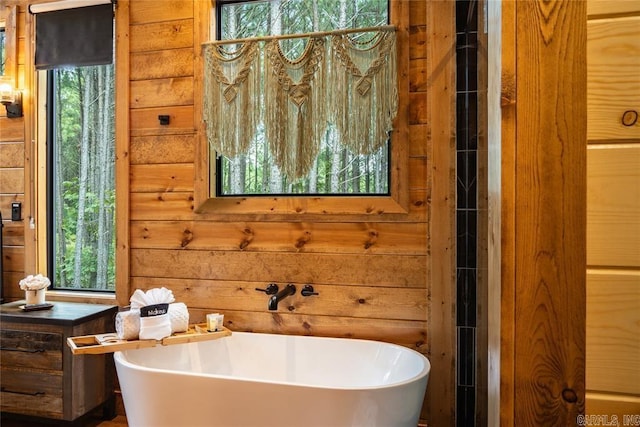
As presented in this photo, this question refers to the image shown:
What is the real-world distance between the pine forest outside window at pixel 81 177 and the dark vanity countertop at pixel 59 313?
0.95 feet

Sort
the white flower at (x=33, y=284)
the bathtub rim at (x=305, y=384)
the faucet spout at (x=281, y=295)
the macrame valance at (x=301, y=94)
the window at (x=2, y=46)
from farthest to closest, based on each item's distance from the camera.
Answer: the window at (x=2, y=46) → the white flower at (x=33, y=284) → the macrame valance at (x=301, y=94) → the faucet spout at (x=281, y=295) → the bathtub rim at (x=305, y=384)

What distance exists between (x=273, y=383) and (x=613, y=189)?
1.44 meters

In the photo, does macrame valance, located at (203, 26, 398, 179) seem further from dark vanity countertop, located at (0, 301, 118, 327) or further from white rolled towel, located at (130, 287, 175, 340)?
dark vanity countertop, located at (0, 301, 118, 327)

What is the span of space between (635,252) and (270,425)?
1514 millimetres

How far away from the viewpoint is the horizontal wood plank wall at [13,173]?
108 inches

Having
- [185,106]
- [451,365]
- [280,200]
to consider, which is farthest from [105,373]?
[451,365]

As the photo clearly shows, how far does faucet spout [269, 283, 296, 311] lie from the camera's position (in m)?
2.07

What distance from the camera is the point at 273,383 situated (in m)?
1.64

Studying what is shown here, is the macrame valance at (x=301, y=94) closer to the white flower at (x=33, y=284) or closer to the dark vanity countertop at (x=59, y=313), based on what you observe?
the dark vanity countertop at (x=59, y=313)

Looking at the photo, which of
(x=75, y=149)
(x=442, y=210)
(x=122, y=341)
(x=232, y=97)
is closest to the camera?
(x=122, y=341)

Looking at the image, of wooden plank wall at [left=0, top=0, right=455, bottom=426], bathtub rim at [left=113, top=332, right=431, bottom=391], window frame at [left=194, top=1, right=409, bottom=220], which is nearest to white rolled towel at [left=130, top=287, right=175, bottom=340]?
bathtub rim at [left=113, top=332, right=431, bottom=391]

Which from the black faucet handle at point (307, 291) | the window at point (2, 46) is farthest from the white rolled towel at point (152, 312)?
the window at point (2, 46)

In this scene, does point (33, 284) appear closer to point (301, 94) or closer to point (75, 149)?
point (75, 149)

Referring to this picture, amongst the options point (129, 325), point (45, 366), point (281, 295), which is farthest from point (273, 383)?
point (45, 366)
